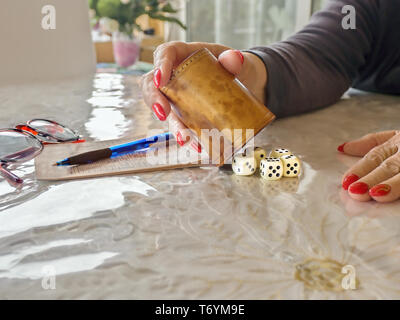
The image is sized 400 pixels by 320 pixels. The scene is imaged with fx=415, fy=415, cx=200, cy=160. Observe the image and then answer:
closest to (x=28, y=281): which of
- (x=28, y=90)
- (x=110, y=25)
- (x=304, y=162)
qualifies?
(x=304, y=162)

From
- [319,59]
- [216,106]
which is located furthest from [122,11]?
[216,106]

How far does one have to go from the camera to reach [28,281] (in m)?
0.35

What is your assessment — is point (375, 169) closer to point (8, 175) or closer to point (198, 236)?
→ point (198, 236)

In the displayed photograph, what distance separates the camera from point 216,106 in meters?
0.54

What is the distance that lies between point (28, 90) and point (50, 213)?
835 millimetres

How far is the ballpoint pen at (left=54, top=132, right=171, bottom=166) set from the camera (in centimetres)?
61

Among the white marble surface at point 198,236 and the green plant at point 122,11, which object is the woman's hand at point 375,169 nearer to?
the white marble surface at point 198,236

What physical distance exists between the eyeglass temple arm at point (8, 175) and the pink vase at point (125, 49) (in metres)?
1.84

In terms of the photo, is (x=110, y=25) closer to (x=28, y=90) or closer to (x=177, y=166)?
(x=28, y=90)

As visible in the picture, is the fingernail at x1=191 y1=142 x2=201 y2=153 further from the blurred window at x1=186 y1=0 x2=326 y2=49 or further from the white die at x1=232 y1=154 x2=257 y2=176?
the blurred window at x1=186 y1=0 x2=326 y2=49

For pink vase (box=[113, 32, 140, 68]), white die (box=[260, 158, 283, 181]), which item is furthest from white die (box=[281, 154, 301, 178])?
pink vase (box=[113, 32, 140, 68])

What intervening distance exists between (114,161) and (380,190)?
37 cm
